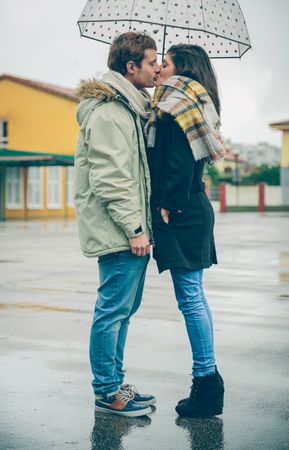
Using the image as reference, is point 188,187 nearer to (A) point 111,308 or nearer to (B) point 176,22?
(A) point 111,308

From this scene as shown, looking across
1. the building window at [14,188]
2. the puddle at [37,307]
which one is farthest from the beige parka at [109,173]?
the building window at [14,188]

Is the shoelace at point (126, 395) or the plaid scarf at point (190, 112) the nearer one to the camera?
the plaid scarf at point (190, 112)

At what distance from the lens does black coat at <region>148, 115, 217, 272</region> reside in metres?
4.27

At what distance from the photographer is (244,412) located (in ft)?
14.4

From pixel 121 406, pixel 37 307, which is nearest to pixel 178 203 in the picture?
pixel 121 406

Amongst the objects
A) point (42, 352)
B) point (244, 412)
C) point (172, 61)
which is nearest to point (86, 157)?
point (172, 61)

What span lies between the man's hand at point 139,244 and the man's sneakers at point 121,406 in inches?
28.6

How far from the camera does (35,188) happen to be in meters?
37.5

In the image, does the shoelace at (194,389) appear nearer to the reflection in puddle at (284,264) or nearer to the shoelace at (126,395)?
the shoelace at (126,395)

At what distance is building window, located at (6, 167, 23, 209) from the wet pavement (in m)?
26.3

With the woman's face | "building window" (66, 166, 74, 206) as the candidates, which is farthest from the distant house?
the woman's face

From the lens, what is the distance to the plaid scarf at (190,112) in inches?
168

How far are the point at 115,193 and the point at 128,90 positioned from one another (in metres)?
0.54

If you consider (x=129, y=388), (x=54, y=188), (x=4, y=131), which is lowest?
(x=129, y=388)
